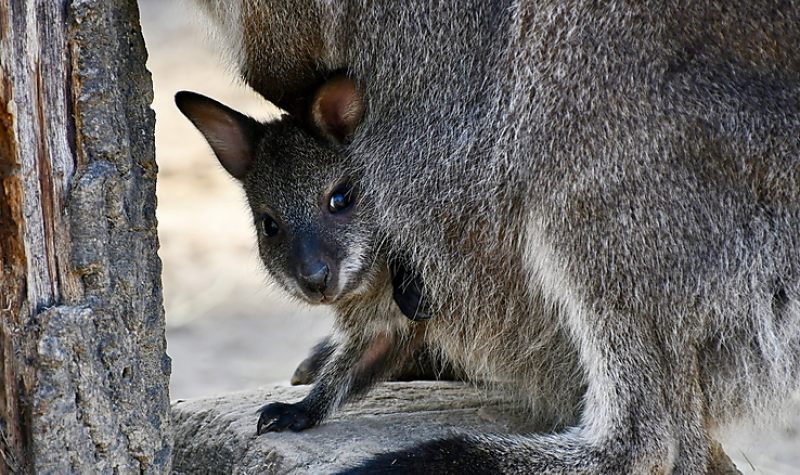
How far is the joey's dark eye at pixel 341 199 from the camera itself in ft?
13.6

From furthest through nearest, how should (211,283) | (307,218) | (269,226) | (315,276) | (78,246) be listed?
(211,283)
(269,226)
(307,218)
(315,276)
(78,246)

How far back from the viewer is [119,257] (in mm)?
3336

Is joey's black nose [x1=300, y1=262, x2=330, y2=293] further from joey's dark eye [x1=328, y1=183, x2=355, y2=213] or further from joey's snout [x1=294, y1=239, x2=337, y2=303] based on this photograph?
joey's dark eye [x1=328, y1=183, x2=355, y2=213]

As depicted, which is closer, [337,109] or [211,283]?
[337,109]

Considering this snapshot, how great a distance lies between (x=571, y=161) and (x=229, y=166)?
4.91 feet

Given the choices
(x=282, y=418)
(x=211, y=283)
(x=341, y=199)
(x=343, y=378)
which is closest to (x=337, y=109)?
(x=341, y=199)

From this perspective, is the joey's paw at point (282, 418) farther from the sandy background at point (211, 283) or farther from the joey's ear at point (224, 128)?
the sandy background at point (211, 283)

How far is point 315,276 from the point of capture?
3943mm

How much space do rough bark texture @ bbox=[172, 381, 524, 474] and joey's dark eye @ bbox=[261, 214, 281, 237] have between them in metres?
0.68

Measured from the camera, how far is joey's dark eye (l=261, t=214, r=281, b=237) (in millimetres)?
4234

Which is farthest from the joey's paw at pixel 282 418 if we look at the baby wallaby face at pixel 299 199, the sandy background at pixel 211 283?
the sandy background at pixel 211 283

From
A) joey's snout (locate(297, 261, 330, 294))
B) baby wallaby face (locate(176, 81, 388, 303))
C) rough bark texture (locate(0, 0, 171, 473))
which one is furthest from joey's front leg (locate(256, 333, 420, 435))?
rough bark texture (locate(0, 0, 171, 473))

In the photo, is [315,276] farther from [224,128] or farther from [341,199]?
[224,128]

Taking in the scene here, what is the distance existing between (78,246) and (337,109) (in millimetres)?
1142
